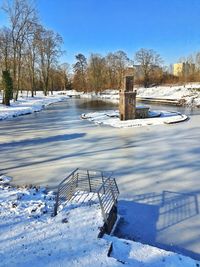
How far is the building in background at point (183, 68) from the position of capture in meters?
74.6

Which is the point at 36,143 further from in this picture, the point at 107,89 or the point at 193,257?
the point at 107,89

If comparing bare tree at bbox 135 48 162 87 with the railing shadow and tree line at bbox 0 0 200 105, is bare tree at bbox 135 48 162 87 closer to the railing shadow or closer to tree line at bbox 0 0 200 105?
tree line at bbox 0 0 200 105

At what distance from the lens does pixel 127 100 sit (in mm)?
19906

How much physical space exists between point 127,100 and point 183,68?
2630 inches

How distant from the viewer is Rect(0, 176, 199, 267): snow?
12.4ft

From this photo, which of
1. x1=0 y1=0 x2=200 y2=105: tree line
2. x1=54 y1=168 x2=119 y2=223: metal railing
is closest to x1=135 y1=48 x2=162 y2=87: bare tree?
x1=0 y1=0 x2=200 y2=105: tree line

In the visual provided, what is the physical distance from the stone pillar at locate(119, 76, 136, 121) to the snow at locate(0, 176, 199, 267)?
1494 centimetres

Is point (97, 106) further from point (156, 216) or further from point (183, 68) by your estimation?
point (183, 68)

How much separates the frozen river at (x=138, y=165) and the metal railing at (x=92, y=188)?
43 centimetres

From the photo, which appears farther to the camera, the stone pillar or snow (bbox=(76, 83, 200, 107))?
snow (bbox=(76, 83, 200, 107))

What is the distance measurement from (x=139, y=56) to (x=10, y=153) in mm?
61549

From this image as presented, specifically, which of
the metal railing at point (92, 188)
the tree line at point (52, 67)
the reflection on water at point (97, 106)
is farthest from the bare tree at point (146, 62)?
the metal railing at point (92, 188)

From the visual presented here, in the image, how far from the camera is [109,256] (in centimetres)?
390

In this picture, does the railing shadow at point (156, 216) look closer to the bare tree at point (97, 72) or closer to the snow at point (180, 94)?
the snow at point (180, 94)
